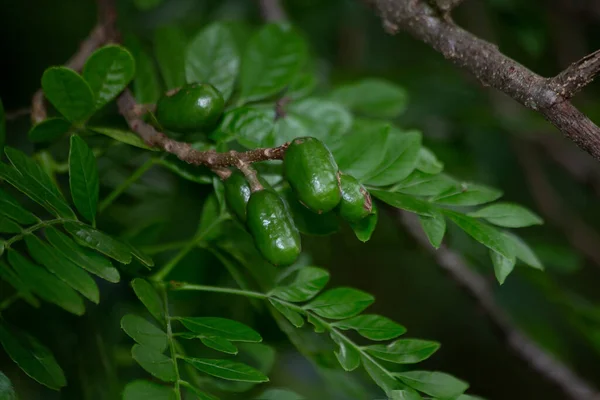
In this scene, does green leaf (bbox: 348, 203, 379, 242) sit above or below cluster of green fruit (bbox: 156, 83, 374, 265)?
below

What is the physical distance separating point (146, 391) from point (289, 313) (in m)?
0.21

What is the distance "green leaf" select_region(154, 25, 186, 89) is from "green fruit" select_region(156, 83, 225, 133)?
21cm

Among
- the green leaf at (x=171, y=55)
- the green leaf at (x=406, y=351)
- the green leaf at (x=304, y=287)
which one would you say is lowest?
the green leaf at (x=406, y=351)

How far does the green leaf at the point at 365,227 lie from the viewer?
87cm

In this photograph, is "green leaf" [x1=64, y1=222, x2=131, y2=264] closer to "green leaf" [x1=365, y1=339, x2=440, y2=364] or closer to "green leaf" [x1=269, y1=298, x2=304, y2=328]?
"green leaf" [x1=269, y1=298, x2=304, y2=328]

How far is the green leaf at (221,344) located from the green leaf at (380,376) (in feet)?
0.62

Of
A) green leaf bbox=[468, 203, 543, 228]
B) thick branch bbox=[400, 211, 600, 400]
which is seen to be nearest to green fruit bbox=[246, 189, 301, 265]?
green leaf bbox=[468, 203, 543, 228]

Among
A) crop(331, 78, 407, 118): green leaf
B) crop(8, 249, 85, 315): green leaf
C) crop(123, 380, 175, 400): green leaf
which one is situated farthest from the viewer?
crop(331, 78, 407, 118): green leaf

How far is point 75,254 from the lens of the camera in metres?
0.80

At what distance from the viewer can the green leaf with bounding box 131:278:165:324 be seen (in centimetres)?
79

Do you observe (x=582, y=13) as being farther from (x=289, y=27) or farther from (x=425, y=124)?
(x=289, y=27)

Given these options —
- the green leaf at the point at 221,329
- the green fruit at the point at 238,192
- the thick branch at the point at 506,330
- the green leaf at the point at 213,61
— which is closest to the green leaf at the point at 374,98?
the thick branch at the point at 506,330

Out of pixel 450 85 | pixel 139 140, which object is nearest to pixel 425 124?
pixel 450 85

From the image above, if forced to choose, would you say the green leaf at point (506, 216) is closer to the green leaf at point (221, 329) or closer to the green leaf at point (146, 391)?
the green leaf at point (221, 329)
